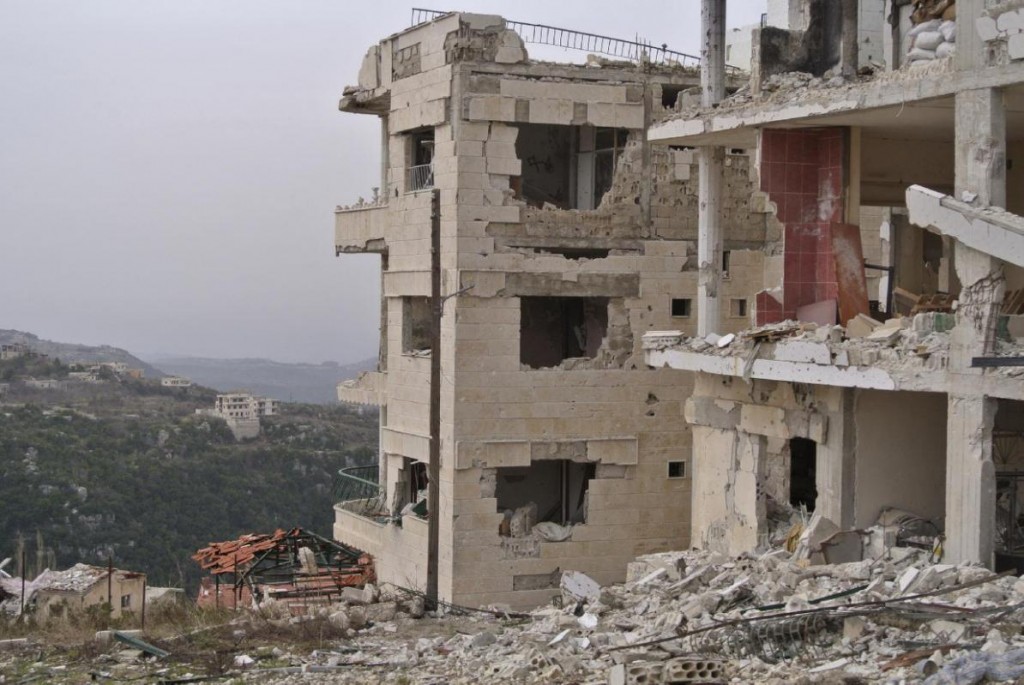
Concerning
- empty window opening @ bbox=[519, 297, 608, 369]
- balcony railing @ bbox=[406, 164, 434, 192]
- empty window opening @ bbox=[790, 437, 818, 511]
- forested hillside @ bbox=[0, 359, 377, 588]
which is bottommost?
forested hillside @ bbox=[0, 359, 377, 588]

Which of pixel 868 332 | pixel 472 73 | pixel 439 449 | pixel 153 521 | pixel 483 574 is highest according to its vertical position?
pixel 472 73

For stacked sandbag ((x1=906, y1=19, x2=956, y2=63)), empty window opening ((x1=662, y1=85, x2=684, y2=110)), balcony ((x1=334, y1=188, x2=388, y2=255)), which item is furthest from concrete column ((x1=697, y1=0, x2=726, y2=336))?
balcony ((x1=334, y1=188, x2=388, y2=255))

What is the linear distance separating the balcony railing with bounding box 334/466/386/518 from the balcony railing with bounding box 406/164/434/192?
4897mm

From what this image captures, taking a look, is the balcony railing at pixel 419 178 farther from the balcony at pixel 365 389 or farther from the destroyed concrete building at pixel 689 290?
the balcony at pixel 365 389

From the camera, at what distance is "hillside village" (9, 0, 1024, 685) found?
45.4 ft

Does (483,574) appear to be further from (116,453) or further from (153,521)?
(116,453)

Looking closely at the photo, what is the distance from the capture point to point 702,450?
19250 millimetres

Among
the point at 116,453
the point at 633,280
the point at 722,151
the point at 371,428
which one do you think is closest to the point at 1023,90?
the point at 722,151

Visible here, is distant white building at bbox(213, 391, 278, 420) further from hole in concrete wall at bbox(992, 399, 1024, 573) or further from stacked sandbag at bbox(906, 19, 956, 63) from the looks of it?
stacked sandbag at bbox(906, 19, 956, 63)

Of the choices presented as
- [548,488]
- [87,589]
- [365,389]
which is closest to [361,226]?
[365,389]

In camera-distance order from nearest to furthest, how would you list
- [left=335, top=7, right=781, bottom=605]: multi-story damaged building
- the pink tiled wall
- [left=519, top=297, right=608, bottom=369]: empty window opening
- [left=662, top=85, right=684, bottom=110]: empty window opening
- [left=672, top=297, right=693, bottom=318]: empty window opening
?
the pink tiled wall
[left=335, top=7, right=781, bottom=605]: multi-story damaged building
[left=672, top=297, right=693, bottom=318]: empty window opening
[left=662, top=85, right=684, bottom=110]: empty window opening
[left=519, top=297, right=608, bottom=369]: empty window opening

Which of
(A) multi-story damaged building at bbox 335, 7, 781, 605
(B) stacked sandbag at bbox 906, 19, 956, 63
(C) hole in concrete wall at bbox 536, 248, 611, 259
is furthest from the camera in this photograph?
(C) hole in concrete wall at bbox 536, 248, 611, 259

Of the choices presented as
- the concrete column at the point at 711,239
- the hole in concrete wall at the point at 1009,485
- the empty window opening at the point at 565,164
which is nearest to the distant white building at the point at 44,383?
the empty window opening at the point at 565,164

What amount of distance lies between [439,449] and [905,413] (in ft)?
23.4
